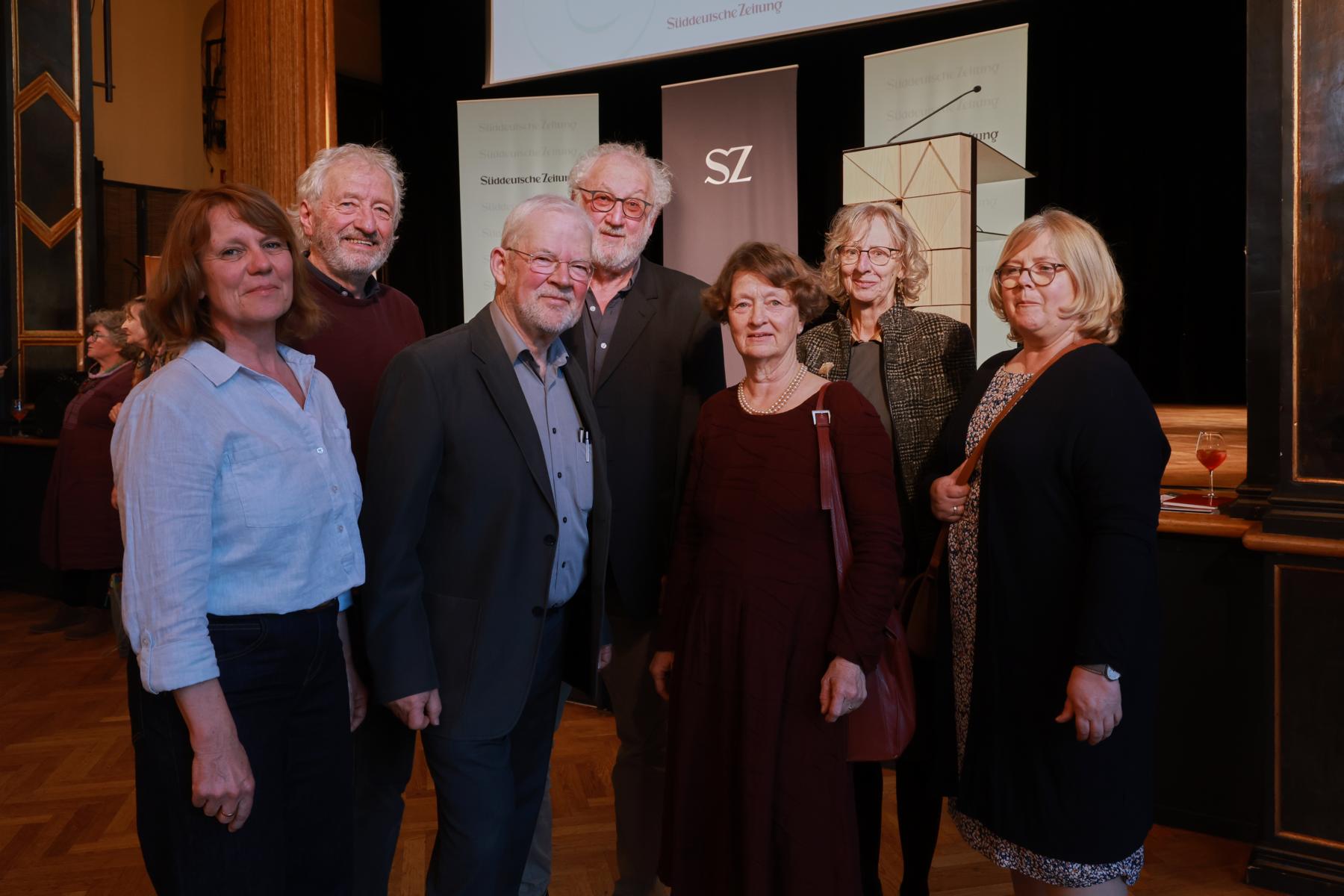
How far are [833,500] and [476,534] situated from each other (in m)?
0.70

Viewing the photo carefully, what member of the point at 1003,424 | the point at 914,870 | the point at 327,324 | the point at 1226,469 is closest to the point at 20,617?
the point at 327,324

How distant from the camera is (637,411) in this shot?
2410 mm

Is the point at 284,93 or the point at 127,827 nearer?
the point at 127,827

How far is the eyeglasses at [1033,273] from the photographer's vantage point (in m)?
1.95

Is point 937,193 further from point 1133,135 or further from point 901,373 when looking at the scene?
point 1133,135

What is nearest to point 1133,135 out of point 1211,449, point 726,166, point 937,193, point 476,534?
point 726,166

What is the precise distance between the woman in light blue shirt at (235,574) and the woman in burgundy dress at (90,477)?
4270mm

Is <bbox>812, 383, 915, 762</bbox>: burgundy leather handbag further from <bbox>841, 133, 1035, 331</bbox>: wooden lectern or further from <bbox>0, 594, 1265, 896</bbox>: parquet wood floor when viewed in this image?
<bbox>841, 133, 1035, 331</bbox>: wooden lectern

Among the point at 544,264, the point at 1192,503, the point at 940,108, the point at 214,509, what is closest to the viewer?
the point at 214,509

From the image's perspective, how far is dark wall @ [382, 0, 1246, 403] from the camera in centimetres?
693

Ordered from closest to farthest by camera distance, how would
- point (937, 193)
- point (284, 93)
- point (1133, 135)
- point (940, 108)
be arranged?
point (937, 193) < point (284, 93) < point (940, 108) < point (1133, 135)

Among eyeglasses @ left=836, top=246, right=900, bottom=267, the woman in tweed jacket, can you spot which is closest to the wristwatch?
the woman in tweed jacket

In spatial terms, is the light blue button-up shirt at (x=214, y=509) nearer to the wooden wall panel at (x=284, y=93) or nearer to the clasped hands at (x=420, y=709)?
the clasped hands at (x=420, y=709)

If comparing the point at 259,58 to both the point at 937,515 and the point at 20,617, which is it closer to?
the point at 20,617
